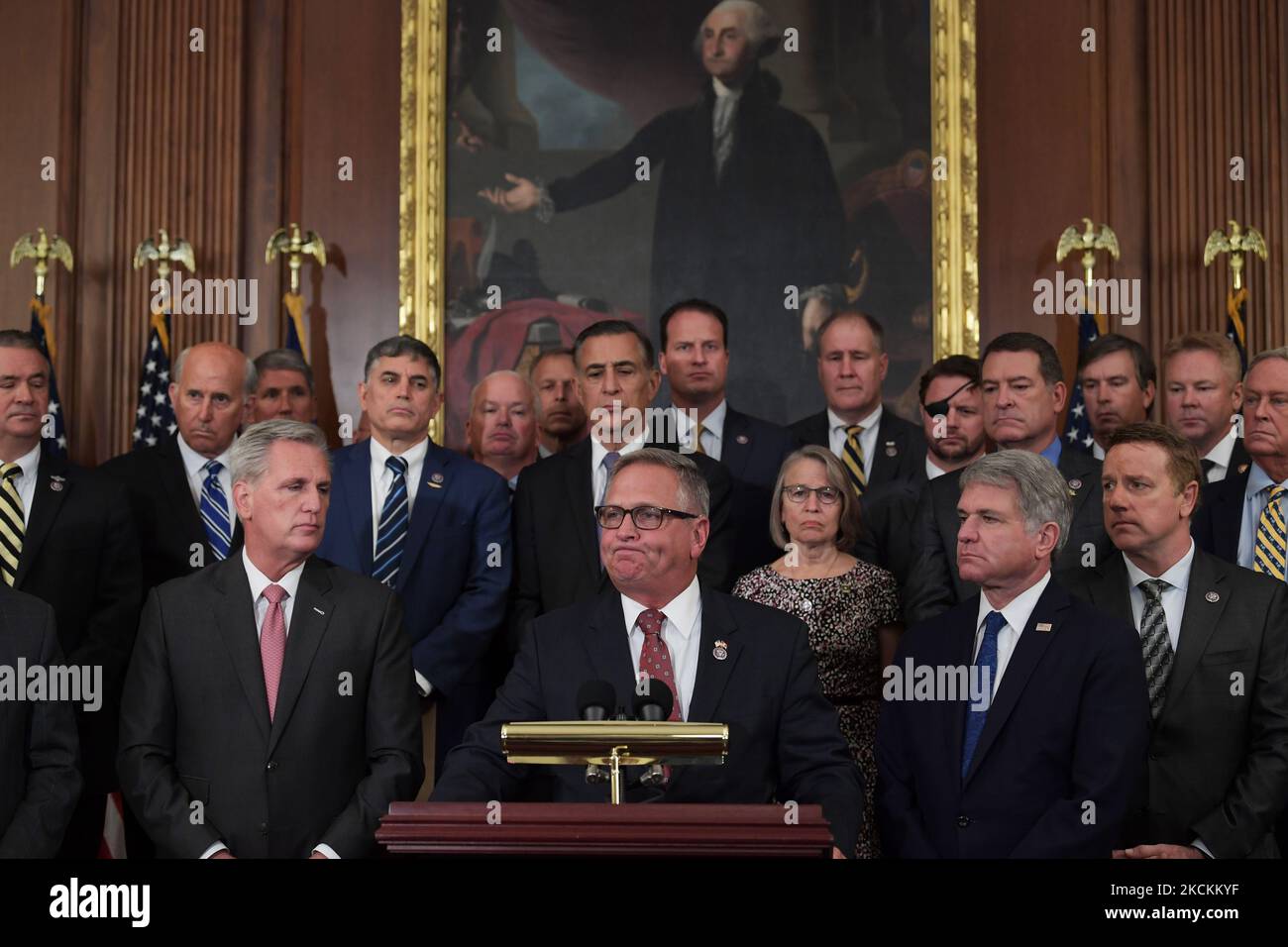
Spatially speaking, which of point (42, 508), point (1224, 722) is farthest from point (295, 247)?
point (1224, 722)

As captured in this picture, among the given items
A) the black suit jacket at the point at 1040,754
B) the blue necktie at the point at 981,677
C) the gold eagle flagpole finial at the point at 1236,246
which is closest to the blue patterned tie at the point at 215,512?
the black suit jacket at the point at 1040,754

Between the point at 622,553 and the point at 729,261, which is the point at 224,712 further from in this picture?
the point at 729,261

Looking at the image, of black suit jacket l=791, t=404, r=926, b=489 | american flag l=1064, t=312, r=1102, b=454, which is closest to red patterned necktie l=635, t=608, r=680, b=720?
black suit jacket l=791, t=404, r=926, b=489

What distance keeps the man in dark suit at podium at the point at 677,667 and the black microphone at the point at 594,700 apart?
0.60 m

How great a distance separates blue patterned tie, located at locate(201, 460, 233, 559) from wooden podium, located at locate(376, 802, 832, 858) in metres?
3.10

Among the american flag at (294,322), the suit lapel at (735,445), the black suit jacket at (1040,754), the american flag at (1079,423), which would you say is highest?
the american flag at (294,322)

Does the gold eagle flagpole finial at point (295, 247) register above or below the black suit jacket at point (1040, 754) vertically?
above

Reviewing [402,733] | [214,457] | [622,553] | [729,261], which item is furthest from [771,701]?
[729,261]

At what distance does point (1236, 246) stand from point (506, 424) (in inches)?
147

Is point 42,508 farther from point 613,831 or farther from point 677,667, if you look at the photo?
point 613,831

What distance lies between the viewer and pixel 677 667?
4.58 metres

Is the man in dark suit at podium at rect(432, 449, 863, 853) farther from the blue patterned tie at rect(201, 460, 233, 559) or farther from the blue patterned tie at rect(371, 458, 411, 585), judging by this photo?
the blue patterned tie at rect(201, 460, 233, 559)

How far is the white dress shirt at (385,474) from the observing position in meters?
6.03

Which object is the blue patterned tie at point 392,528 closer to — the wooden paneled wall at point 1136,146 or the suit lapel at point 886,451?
the suit lapel at point 886,451
